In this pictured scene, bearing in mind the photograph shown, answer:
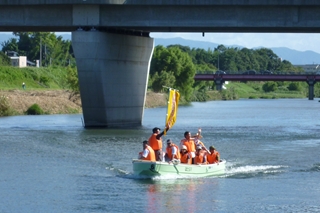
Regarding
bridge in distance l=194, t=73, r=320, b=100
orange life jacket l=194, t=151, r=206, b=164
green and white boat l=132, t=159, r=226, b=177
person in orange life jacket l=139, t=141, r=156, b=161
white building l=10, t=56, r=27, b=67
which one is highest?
white building l=10, t=56, r=27, b=67

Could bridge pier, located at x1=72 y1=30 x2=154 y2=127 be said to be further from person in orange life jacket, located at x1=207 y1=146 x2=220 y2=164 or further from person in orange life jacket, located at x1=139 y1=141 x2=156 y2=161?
person in orange life jacket, located at x1=139 y1=141 x2=156 y2=161

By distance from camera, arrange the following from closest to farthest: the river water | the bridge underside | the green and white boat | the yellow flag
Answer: the river water < the green and white boat < the yellow flag < the bridge underside

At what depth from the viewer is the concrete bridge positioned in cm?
5403

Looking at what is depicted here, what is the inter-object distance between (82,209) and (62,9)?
30709 mm

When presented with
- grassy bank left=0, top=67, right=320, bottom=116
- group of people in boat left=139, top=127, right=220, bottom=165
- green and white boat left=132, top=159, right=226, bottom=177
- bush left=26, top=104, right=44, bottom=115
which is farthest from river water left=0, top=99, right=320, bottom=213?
grassy bank left=0, top=67, right=320, bottom=116

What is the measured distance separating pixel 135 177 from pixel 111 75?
23891 millimetres

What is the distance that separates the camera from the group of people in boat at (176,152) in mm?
33656

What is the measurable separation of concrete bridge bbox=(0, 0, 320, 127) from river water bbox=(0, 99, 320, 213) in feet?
9.15

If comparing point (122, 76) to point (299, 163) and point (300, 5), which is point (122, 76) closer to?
point (300, 5)

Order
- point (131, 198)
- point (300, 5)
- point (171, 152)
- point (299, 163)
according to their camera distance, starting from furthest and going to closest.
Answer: point (300, 5) < point (299, 163) < point (171, 152) < point (131, 198)

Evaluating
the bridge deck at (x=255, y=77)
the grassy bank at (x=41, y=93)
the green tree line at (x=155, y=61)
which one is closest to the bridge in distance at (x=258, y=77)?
the bridge deck at (x=255, y=77)

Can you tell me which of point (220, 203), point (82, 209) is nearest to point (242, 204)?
point (220, 203)

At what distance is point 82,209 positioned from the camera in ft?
89.4

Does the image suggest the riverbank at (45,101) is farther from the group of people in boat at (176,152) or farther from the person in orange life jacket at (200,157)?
the person in orange life jacket at (200,157)
